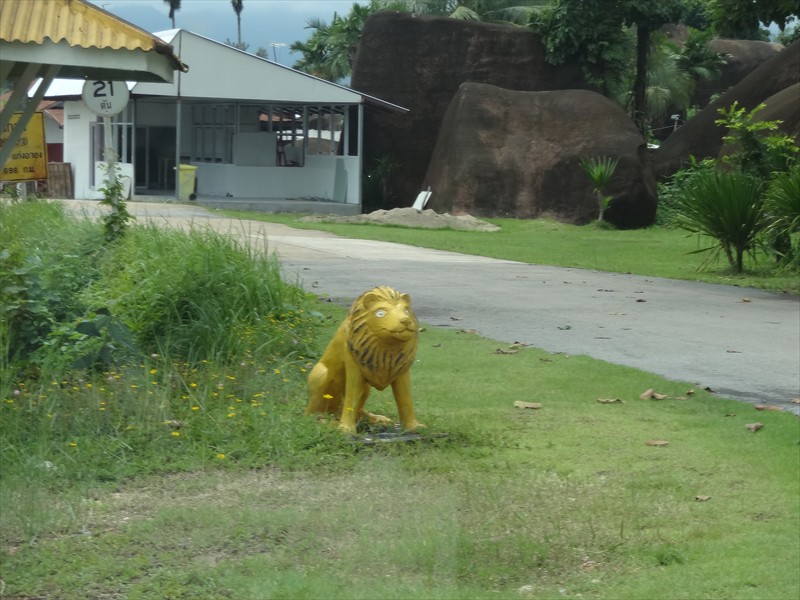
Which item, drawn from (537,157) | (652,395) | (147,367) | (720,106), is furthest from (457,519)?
(720,106)

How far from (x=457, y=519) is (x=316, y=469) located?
1112 millimetres

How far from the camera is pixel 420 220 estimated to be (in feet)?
87.4

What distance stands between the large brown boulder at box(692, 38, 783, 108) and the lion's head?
48.7 metres

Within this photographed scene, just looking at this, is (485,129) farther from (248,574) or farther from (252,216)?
(248,574)

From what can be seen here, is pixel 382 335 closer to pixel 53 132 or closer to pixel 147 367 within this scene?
pixel 147 367

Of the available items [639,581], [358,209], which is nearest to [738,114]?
[639,581]

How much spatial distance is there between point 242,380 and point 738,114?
37.6ft

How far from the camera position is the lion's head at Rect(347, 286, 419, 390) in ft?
20.8

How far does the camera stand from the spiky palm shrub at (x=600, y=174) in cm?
2708

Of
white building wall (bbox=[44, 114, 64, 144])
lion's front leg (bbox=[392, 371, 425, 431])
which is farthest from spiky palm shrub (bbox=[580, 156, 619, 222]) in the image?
white building wall (bbox=[44, 114, 64, 144])

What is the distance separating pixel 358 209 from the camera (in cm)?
3369

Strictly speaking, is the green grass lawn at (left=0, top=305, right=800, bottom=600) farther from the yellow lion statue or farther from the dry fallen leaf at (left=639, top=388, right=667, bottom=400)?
the dry fallen leaf at (left=639, top=388, right=667, bottom=400)

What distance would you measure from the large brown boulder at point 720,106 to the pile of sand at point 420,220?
6.97 metres

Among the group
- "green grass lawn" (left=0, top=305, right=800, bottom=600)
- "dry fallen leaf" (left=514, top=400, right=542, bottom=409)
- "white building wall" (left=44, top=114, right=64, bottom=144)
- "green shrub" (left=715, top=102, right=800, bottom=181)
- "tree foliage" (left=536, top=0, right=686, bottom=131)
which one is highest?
"tree foliage" (left=536, top=0, right=686, bottom=131)
